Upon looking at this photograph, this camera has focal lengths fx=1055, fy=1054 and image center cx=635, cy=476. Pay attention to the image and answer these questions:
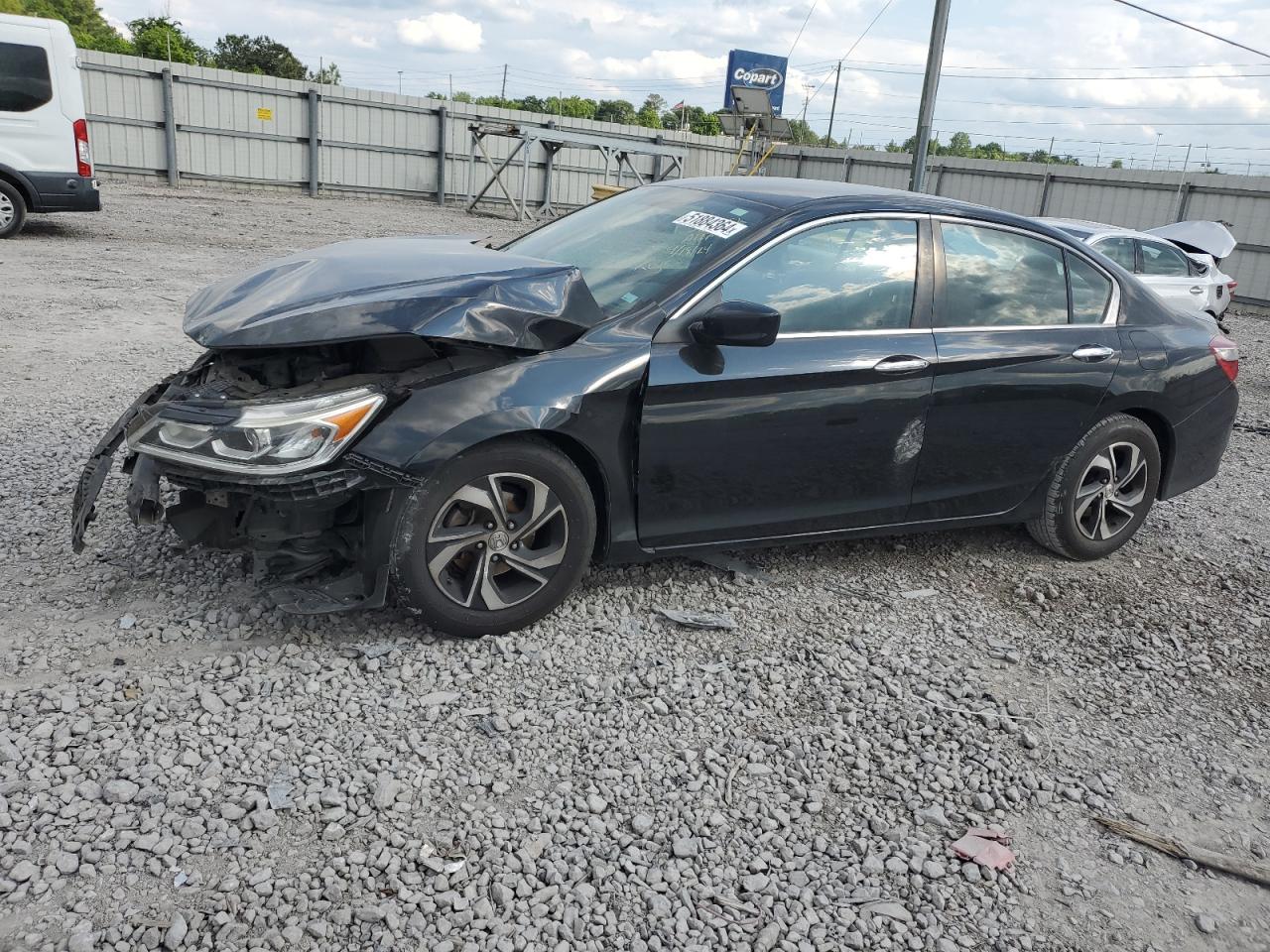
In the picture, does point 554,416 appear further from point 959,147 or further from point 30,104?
point 959,147

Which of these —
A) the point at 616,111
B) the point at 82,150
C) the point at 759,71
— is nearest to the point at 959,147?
the point at 759,71

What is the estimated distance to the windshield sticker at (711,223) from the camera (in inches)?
165

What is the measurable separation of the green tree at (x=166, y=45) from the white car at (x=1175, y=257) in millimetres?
47304

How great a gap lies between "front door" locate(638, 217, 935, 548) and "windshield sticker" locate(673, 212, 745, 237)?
19 cm

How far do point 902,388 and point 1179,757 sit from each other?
1.67 meters

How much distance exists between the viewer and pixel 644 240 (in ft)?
14.5

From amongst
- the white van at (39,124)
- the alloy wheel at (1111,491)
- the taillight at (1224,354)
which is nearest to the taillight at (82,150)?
the white van at (39,124)

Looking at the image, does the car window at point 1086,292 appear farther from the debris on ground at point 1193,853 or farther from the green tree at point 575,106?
the green tree at point 575,106

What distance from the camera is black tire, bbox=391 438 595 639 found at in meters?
3.56

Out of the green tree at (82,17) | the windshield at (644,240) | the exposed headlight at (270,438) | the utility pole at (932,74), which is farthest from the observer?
the green tree at (82,17)

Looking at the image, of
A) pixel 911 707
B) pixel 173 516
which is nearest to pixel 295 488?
pixel 173 516

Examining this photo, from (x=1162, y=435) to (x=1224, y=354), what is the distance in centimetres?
52

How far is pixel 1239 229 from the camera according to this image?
1967 cm

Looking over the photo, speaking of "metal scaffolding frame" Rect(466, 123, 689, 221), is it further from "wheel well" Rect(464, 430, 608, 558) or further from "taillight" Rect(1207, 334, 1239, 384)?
"wheel well" Rect(464, 430, 608, 558)
